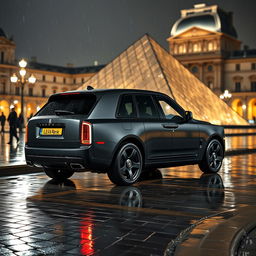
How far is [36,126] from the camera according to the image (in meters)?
7.64

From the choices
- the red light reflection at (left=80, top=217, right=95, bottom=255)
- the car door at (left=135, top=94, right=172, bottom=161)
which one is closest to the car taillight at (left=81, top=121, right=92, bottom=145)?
the car door at (left=135, top=94, right=172, bottom=161)

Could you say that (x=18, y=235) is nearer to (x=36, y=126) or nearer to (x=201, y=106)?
(x=36, y=126)

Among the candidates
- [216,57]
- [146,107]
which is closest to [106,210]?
[146,107]

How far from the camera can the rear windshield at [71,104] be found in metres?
7.47

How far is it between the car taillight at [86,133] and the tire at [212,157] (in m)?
2.95

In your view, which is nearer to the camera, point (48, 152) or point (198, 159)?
point (48, 152)

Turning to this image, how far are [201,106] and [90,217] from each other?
2643 centimetres

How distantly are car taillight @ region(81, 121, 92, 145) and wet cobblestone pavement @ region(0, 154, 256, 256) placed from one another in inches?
A: 25.8

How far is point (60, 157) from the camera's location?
286 inches

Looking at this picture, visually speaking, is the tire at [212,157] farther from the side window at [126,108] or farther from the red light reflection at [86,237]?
the red light reflection at [86,237]

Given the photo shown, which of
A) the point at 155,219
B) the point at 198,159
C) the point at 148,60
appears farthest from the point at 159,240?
the point at 148,60

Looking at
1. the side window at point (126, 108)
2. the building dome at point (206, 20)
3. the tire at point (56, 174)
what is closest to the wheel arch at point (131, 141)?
the side window at point (126, 108)

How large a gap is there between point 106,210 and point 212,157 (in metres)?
4.49

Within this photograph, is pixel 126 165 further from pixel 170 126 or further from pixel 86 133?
pixel 170 126
